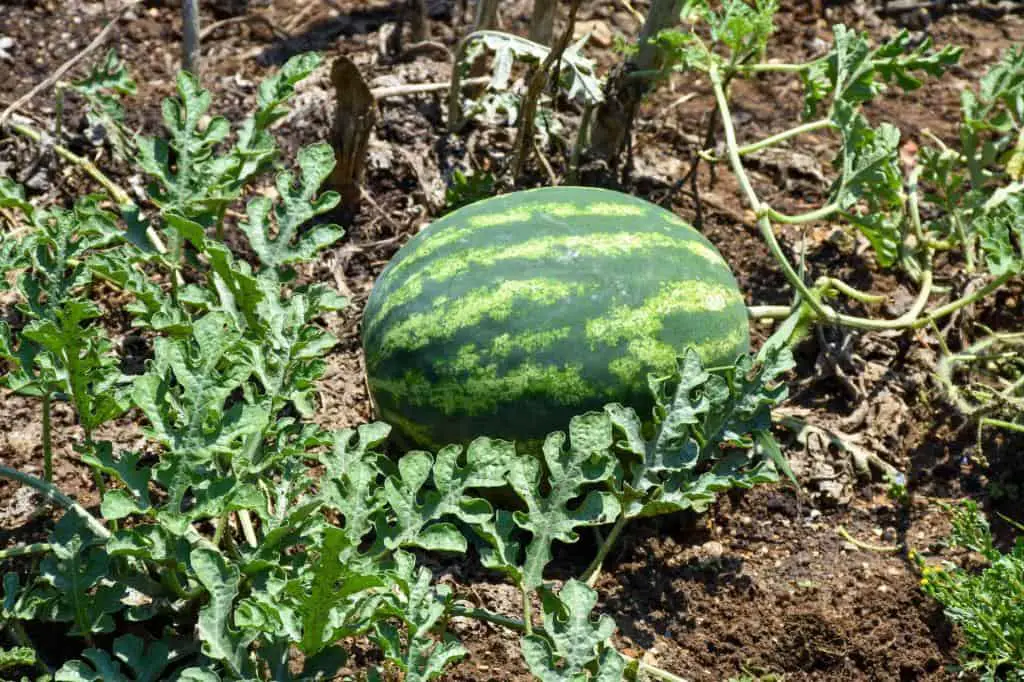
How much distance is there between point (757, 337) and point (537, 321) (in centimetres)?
106

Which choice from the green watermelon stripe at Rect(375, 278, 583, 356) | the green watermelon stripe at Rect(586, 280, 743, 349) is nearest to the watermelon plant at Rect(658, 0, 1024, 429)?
the green watermelon stripe at Rect(586, 280, 743, 349)

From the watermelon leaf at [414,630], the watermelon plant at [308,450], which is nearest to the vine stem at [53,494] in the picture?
the watermelon plant at [308,450]

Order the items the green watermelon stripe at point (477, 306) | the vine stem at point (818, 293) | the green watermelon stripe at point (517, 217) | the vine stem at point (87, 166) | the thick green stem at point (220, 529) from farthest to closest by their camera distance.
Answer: the vine stem at point (87, 166)
the vine stem at point (818, 293)
the green watermelon stripe at point (517, 217)
the green watermelon stripe at point (477, 306)
the thick green stem at point (220, 529)

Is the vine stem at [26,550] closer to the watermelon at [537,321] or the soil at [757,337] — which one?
the soil at [757,337]

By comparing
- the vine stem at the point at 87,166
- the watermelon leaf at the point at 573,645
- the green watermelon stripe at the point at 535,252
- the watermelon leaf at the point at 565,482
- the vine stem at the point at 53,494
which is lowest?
the watermelon leaf at the point at 573,645

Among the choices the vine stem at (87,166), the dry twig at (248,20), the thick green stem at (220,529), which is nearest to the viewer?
the thick green stem at (220,529)

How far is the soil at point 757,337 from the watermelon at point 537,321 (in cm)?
42

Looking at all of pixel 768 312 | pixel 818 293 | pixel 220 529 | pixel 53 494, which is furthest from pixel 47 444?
pixel 818 293

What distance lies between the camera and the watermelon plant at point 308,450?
8.23 ft

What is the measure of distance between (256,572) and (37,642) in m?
0.60

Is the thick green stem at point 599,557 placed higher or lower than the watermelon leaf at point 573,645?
lower

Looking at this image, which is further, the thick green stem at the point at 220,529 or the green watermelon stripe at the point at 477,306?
the green watermelon stripe at the point at 477,306

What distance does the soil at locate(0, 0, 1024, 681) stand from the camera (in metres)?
3.01

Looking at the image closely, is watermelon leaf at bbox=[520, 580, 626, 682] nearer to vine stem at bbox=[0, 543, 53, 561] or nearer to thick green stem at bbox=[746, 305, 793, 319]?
vine stem at bbox=[0, 543, 53, 561]
